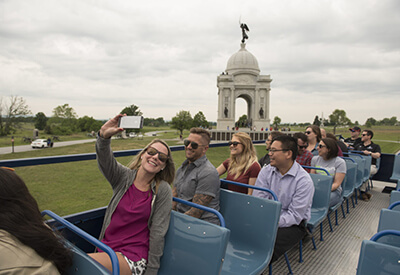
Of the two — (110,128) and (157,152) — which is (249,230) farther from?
(110,128)

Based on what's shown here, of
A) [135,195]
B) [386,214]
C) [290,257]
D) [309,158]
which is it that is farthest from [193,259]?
[309,158]

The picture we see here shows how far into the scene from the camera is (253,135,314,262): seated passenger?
3.29 metres

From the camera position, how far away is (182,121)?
6838 cm

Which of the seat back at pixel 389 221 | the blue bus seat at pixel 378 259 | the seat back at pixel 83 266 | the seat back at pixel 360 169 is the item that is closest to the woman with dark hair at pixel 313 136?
the seat back at pixel 360 169

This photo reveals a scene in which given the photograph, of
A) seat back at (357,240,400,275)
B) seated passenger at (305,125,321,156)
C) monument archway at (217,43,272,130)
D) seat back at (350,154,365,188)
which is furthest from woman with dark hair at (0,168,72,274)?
monument archway at (217,43,272,130)

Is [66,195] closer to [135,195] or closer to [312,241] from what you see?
[135,195]

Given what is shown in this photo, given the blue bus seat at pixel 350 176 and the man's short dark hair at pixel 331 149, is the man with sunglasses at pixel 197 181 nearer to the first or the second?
the man's short dark hair at pixel 331 149

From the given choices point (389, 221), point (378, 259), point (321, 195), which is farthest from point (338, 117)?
point (378, 259)

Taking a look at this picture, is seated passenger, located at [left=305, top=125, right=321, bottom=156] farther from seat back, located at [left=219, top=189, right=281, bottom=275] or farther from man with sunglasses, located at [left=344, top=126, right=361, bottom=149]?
seat back, located at [left=219, top=189, right=281, bottom=275]

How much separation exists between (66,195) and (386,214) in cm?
593

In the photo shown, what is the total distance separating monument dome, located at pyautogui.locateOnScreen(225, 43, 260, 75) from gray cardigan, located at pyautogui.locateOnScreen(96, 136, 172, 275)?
42457 mm

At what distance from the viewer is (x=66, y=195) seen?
5.90m

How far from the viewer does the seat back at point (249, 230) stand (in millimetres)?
2801

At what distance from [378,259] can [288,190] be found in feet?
5.37
